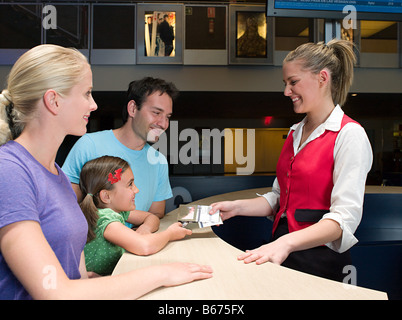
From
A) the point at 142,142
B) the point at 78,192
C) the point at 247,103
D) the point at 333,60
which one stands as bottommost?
the point at 78,192

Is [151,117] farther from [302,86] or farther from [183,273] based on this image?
[183,273]

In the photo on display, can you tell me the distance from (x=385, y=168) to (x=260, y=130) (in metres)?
5.10

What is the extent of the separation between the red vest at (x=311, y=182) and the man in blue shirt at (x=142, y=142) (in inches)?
33.2

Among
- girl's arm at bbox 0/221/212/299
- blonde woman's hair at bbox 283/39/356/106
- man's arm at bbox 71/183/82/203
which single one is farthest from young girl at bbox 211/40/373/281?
man's arm at bbox 71/183/82/203

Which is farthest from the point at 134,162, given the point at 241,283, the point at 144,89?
the point at 241,283

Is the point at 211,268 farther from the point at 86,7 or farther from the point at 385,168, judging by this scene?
the point at 385,168

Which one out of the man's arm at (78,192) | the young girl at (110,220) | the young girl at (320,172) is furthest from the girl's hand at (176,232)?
the man's arm at (78,192)

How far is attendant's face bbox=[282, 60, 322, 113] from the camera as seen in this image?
146 centimetres

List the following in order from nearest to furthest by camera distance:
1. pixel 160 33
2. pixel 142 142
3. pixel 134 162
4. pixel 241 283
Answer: pixel 241 283, pixel 134 162, pixel 142 142, pixel 160 33

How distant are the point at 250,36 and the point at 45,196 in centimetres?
654

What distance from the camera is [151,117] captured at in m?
2.02

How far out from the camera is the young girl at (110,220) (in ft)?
4.18

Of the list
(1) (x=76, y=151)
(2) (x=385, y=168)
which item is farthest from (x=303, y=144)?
(2) (x=385, y=168)

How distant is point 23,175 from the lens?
0.81 m
